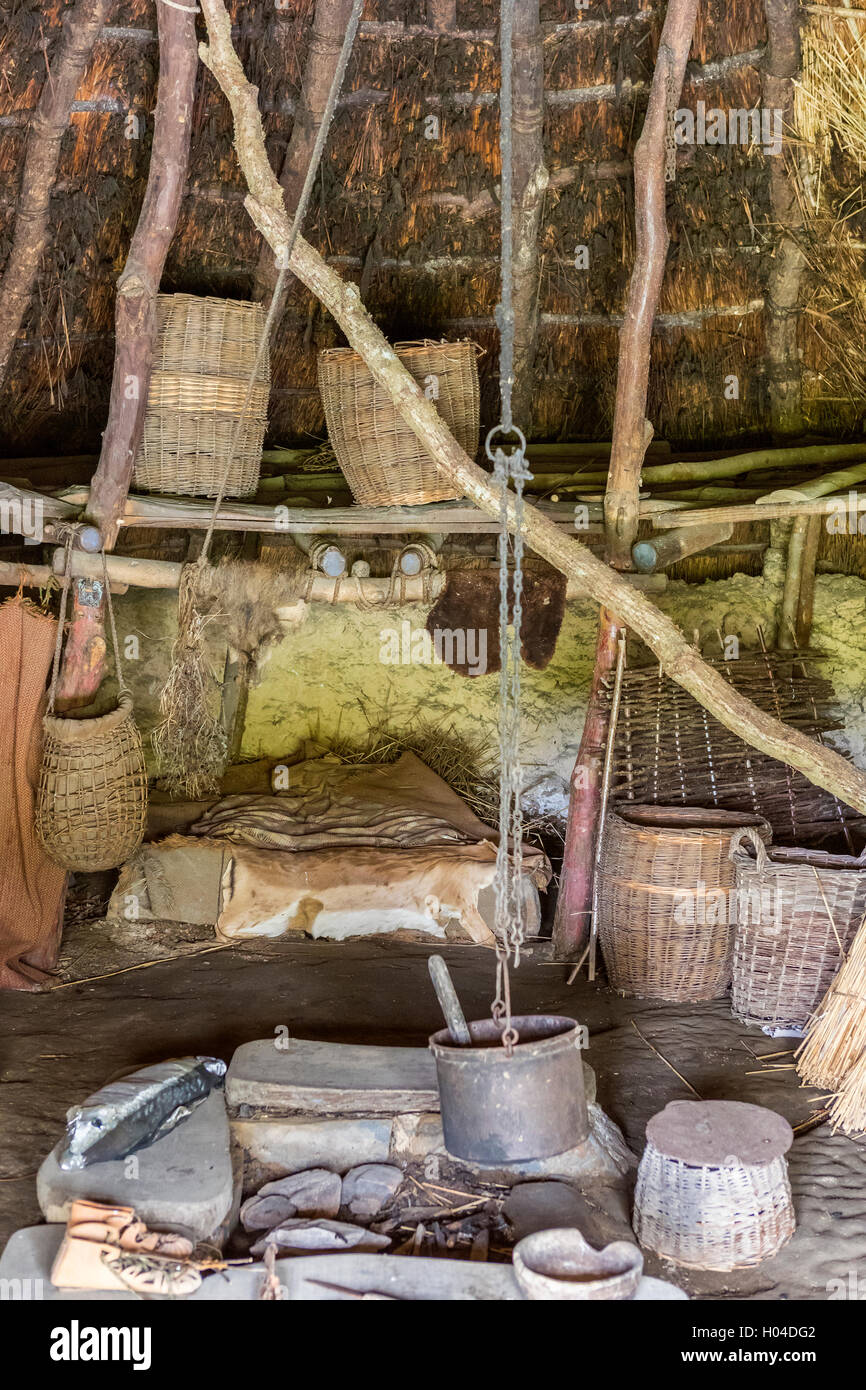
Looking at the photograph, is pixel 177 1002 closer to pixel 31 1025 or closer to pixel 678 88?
pixel 31 1025

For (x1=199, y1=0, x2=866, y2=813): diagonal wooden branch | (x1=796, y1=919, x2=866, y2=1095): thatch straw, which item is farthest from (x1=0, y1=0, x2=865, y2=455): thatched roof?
(x1=796, y1=919, x2=866, y2=1095): thatch straw

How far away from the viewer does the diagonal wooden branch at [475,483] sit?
422 cm

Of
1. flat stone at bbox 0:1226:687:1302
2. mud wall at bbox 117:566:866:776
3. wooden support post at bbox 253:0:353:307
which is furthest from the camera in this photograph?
mud wall at bbox 117:566:866:776

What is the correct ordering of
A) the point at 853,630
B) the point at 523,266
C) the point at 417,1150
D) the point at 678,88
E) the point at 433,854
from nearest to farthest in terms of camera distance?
the point at 417,1150, the point at 678,88, the point at 523,266, the point at 433,854, the point at 853,630

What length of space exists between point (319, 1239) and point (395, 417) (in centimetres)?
326

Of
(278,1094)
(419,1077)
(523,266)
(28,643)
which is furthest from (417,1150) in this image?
(523,266)

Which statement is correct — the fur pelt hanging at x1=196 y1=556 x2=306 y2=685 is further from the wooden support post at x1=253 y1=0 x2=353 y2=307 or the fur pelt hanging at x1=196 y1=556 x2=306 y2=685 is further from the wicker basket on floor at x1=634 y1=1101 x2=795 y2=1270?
the wicker basket on floor at x1=634 y1=1101 x2=795 y2=1270

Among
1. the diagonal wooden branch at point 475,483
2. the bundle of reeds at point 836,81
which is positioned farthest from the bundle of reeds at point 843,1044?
the bundle of reeds at point 836,81

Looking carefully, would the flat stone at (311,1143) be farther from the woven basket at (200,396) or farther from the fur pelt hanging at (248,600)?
the woven basket at (200,396)

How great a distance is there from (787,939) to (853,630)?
94.2 inches

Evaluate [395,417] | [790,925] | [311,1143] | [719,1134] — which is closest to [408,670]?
[395,417]

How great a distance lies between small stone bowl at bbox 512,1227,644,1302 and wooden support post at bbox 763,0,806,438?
13.7 feet

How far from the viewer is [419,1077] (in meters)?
3.82

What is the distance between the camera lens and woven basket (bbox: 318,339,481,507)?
5199mm
